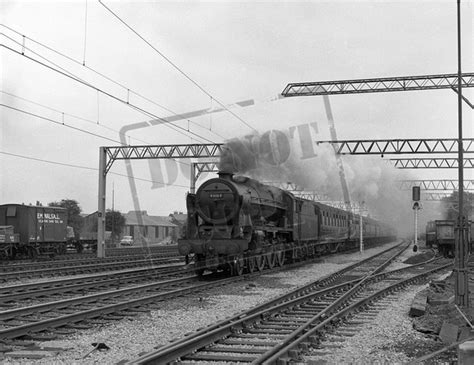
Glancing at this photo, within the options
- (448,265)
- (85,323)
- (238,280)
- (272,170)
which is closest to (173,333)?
(85,323)

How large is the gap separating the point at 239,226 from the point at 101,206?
17887 mm

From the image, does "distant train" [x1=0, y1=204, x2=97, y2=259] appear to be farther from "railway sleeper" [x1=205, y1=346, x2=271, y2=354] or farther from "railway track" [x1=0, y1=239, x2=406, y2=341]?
"railway sleeper" [x1=205, y1=346, x2=271, y2=354]

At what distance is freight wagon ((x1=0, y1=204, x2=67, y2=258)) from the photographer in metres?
31.2

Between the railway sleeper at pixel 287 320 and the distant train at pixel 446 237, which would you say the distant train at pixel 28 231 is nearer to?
the railway sleeper at pixel 287 320

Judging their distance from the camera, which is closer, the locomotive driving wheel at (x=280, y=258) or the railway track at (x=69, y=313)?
the railway track at (x=69, y=313)

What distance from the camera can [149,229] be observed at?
286ft

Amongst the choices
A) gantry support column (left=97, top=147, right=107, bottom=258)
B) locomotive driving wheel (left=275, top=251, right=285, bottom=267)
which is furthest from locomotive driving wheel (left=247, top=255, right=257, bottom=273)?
gantry support column (left=97, top=147, right=107, bottom=258)

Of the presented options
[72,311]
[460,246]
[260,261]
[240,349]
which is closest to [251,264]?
[260,261]

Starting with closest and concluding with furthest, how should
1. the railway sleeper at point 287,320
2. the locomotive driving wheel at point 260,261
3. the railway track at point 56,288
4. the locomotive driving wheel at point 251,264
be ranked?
the railway sleeper at point 287,320, the railway track at point 56,288, the locomotive driving wheel at point 251,264, the locomotive driving wheel at point 260,261

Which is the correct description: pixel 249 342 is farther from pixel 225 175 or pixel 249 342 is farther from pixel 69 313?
pixel 225 175

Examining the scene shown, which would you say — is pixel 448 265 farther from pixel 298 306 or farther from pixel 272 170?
pixel 298 306

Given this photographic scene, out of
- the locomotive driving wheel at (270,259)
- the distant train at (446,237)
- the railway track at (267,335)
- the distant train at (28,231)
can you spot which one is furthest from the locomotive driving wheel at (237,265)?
the distant train at (446,237)

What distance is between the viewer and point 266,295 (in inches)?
541

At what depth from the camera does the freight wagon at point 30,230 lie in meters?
31.2
